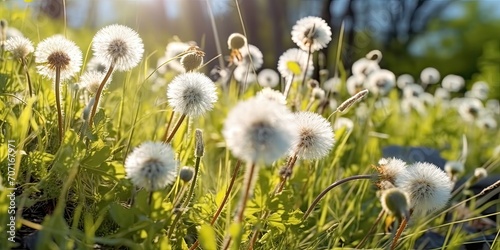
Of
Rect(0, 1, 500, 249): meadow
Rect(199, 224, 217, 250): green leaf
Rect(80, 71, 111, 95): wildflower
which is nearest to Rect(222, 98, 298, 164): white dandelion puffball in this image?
Rect(0, 1, 500, 249): meadow

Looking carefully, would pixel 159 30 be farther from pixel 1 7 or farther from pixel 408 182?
pixel 408 182

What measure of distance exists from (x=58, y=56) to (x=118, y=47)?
0.37ft

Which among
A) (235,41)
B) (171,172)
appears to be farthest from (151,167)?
(235,41)

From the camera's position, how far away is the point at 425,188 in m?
1.10

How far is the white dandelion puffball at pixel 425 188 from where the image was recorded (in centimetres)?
109

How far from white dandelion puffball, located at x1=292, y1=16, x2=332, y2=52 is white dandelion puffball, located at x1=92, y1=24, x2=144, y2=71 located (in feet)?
1.43

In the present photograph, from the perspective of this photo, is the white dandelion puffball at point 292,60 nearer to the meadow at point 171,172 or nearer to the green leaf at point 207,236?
the meadow at point 171,172

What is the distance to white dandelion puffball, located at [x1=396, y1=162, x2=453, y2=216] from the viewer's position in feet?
3.59

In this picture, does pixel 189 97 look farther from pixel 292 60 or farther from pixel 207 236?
pixel 292 60

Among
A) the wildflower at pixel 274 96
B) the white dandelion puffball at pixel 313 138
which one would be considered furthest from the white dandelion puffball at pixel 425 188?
the wildflower at pixel 274 96

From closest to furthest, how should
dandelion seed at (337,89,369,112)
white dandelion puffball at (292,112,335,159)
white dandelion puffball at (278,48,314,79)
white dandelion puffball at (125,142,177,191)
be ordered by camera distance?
1. white dandelion puffball at (125,142,177,191)
2. white dandelion puffball at (292,112,335,159)
3. dandelion seed at (337,89,369,112)
4. white dandelion puffball at (278,48,314,79)

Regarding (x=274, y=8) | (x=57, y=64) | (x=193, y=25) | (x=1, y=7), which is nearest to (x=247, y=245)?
(x=57, y=64)

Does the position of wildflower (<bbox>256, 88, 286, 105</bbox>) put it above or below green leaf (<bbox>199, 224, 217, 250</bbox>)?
above

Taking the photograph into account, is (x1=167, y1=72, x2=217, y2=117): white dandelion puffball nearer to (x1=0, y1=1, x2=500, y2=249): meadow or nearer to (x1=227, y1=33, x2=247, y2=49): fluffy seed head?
(x1=0, y1=1, x2=500, y2=249): meadow
